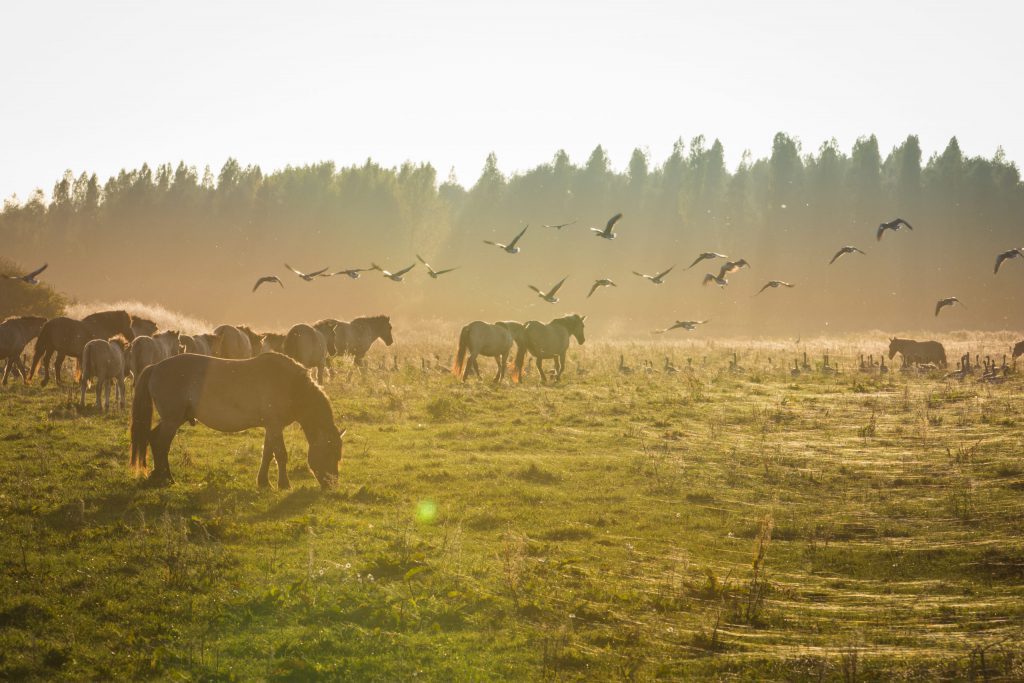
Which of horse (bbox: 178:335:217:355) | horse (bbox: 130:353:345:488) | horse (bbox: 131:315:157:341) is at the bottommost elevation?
horse (bbox: 130:353:345:488)

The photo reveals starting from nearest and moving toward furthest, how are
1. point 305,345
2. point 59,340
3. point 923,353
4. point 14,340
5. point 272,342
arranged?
point 59,340, point 14,340, point 305,345, point 272,342, point 923,353

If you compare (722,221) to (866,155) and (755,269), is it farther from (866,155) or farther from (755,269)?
(866,155)

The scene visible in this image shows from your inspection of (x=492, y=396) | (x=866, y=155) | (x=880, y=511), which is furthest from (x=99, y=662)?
(x=866, y=155)

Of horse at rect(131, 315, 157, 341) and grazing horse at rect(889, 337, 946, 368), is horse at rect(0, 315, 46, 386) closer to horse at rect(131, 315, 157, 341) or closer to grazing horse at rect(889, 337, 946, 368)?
horse at rect(131, 315, 157, 341)

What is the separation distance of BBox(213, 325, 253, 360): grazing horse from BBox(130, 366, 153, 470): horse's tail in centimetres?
1267

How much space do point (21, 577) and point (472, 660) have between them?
16.3 ft

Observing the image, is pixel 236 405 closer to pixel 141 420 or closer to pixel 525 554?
pixel 141 420

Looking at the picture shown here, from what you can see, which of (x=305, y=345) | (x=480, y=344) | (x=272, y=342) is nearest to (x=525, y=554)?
(x=305, y=345)

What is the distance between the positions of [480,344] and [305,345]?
637cm

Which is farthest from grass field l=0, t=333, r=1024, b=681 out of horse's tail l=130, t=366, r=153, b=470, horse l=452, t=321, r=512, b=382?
horse l=452, t=321, r=512, b=382

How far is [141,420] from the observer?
543 inches

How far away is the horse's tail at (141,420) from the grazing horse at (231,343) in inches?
499

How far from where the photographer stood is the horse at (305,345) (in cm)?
2716

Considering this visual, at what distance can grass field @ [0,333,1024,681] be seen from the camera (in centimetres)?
795
